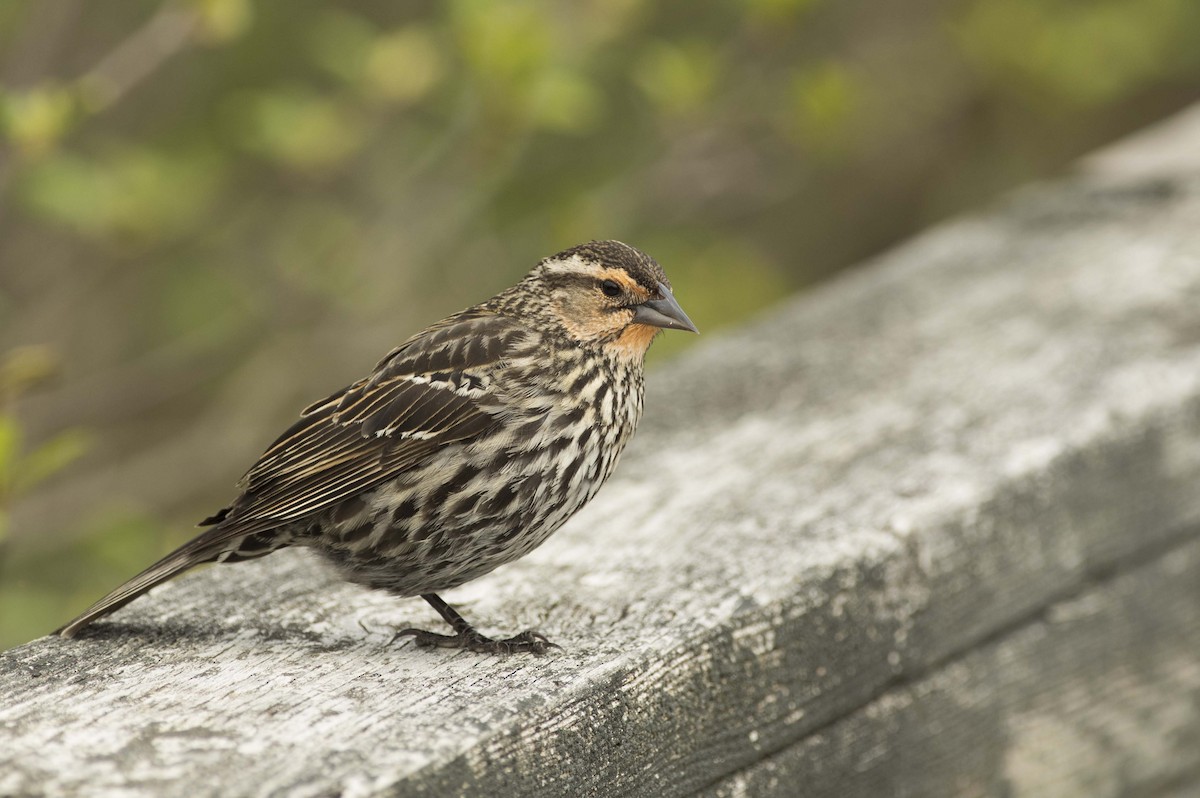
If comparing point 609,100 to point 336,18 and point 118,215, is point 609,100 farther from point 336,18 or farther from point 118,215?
point 118,215

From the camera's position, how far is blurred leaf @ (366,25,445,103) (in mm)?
4516

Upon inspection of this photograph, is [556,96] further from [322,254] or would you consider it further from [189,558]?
[189,558]

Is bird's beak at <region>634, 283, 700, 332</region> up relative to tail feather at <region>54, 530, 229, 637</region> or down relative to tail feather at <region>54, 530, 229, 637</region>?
up

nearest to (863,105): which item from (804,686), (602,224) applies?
(602,224)

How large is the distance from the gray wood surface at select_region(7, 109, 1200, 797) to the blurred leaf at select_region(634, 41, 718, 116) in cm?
103

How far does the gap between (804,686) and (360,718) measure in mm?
725

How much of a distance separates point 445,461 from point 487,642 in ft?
1.40

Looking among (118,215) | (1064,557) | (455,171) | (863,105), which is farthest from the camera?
(863,105)

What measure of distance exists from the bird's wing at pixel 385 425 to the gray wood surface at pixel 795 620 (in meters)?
0.14

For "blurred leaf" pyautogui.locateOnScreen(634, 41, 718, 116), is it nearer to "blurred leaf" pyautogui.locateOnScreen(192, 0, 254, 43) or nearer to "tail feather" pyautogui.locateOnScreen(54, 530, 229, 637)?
"blurred leaf" pyautogui.locateOnScreen(192, 0, 254, 43)

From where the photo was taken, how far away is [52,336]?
5.35 m

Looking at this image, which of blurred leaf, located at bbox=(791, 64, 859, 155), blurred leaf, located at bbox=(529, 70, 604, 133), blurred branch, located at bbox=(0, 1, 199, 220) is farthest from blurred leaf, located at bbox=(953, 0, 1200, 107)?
blurred branch, located at bbox=(0, 1, 199, 220)

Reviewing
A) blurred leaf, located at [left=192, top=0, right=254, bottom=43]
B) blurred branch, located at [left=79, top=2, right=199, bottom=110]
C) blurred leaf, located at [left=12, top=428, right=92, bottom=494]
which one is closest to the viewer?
blurred leaf, located at [left=12, top=428, right=92, bottom=494]

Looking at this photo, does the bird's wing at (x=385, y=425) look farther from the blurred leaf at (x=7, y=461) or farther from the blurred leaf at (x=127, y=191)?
the blurred leaf at (x=127, y=191)
